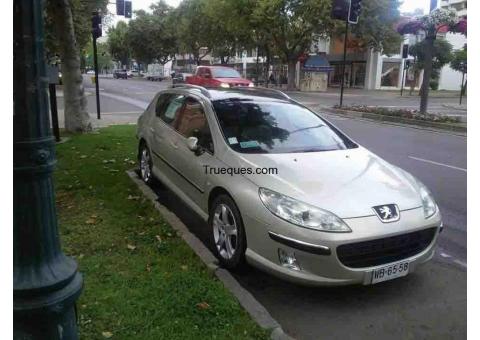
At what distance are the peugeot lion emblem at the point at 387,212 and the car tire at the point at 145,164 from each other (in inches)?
147

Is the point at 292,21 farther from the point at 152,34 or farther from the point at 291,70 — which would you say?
the point at 152,34

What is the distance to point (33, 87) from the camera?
6.46 feet

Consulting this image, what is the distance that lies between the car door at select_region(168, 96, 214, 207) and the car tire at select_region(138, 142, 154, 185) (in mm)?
1115

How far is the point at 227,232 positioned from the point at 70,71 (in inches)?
296

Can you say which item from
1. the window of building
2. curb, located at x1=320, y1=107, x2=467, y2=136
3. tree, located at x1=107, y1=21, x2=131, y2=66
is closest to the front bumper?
curb, located at x1=320, y1=107, x2=467, y2=136

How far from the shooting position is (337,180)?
13.1 feet

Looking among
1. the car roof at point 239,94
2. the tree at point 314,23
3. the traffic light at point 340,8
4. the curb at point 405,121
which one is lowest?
the curb at point 405,121

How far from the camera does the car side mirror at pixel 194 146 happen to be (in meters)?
4.79

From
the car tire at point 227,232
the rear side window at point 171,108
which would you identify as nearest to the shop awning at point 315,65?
the rear side window at point 171,108

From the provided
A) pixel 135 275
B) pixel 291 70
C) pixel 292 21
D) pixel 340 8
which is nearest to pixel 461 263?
pixel 135 275

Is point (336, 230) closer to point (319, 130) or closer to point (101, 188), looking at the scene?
point (319, 130)

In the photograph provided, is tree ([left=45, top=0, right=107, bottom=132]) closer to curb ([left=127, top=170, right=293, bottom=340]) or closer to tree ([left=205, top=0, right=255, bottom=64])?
curb ([left=127, top=170, right=293, bottom=340])

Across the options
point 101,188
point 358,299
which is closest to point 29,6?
point 358,299

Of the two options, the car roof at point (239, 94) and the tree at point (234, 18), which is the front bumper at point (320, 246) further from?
the tree at point (234, 18)
